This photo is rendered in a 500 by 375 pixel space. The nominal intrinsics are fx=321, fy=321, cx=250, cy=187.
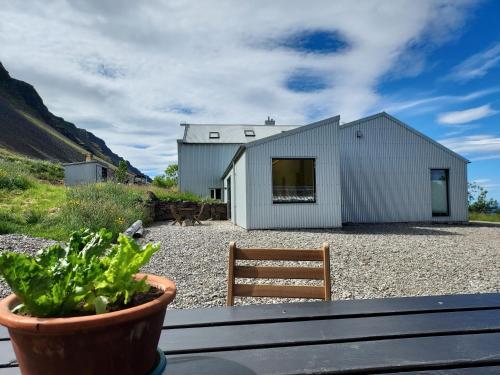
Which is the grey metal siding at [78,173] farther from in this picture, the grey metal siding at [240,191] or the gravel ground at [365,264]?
the gravel ground at [365,264]

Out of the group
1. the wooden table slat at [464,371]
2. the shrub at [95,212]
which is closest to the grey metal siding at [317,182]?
the shrub at [95,212]

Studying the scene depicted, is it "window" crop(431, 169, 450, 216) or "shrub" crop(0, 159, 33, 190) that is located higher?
"shrub" crop(0, 159, 33, 190)

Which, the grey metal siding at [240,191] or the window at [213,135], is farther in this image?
the window at [213,135]

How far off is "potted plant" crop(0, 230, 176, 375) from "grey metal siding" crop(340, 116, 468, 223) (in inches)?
453

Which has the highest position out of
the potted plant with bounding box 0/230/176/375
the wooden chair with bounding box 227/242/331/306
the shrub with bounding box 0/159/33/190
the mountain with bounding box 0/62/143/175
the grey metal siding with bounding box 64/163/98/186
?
the mountain with bounding box 0/62/143/175

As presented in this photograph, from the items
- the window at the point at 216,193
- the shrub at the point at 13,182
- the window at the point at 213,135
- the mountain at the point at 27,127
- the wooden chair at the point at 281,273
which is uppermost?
the mountain at the point at 27,127

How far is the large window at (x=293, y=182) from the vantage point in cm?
975

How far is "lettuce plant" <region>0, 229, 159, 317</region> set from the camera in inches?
24.2

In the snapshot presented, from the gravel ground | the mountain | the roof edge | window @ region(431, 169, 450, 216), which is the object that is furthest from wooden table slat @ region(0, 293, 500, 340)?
the mountain

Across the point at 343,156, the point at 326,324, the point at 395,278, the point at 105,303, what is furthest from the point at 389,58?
the point at 105,303

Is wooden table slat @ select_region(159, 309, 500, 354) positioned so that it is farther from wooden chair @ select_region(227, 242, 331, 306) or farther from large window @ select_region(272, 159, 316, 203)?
large window @ select_region(272, 159, 316, 203)

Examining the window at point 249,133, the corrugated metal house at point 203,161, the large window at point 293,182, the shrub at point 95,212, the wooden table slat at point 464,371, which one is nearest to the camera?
the wooden table slat at point 464,371

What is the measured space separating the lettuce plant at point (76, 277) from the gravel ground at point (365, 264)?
273 cm

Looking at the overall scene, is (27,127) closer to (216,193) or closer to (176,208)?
(216,193)
